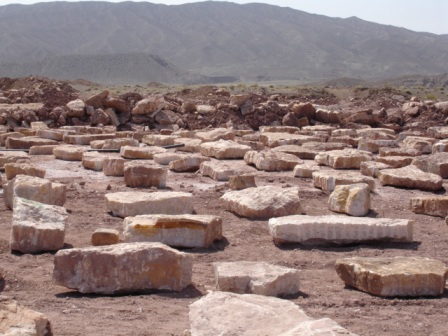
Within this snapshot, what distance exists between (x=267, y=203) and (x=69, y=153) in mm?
5973

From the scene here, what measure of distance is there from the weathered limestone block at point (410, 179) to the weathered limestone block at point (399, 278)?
4.63 metres

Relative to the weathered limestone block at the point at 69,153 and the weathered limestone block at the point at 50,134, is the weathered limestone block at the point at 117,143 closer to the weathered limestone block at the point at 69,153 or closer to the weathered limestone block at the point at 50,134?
the weathered limestone block at the point at 69,153

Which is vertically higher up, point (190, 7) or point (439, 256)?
point (190, 7)

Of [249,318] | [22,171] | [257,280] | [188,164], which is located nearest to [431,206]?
[257,280]

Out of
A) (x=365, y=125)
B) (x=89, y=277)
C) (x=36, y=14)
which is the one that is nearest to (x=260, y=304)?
(x=89, y=277)

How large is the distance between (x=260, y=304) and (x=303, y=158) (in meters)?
9.17

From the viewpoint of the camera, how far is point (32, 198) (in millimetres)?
7812

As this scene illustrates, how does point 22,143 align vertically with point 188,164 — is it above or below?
below

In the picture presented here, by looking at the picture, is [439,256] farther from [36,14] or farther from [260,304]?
[36,14]

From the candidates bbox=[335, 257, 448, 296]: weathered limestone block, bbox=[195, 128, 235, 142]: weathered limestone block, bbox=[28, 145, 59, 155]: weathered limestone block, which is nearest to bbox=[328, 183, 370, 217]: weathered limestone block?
bbox=[335, 257, 448, 296]: weathered limestone block

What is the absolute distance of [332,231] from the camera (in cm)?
680

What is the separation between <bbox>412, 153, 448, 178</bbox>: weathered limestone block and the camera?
442 inches

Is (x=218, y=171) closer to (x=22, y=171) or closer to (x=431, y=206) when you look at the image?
(x=22, y=171)

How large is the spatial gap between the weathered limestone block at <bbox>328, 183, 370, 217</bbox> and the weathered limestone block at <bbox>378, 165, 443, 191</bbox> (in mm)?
1900
